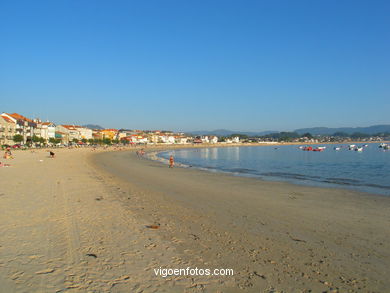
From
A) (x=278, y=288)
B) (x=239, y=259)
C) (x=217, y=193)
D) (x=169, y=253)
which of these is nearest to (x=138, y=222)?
(x=169, y=253)

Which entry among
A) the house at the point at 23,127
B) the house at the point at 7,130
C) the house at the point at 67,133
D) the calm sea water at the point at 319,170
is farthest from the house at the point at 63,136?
the calm sea water at the point at 319,170

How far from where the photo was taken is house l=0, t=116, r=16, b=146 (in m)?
67.9

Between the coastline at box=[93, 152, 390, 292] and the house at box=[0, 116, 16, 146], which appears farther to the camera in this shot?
the house at box=[0, 116, 16, 146]

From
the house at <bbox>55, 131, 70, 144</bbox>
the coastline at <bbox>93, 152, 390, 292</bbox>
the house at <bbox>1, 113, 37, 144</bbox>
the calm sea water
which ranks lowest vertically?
the calm sea water

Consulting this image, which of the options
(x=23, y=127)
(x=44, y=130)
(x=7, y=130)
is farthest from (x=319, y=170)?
(x=44, y=130)

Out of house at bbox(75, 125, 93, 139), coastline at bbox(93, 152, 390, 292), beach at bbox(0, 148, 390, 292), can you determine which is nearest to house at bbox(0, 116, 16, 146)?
house at bbox(75, 125, 93, 139)

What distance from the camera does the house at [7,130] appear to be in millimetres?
67875

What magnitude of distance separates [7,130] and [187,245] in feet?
254

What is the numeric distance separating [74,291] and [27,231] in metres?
3.08

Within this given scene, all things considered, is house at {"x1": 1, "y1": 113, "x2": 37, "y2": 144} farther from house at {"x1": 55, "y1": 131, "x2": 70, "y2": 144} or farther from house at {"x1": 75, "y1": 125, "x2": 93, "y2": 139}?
house at {"x1": 75, "y1": 125, "x2": 93, "y2": 139}

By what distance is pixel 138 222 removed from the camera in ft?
23.8

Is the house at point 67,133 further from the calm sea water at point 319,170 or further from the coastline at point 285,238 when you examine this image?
the coastline at point 285,238

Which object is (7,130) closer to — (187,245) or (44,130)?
(44,130)

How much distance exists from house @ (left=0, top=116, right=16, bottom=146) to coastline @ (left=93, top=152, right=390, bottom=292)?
69790 mm
